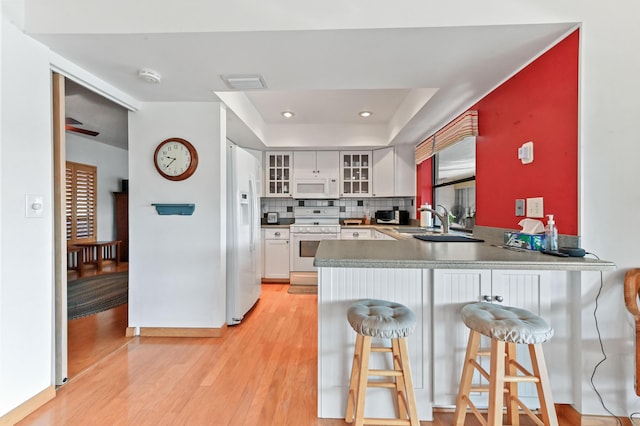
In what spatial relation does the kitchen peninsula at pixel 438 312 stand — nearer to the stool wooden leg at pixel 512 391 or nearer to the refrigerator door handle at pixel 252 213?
the stool wooden leg at pixel 512 391

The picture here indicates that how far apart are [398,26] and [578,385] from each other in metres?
2.08

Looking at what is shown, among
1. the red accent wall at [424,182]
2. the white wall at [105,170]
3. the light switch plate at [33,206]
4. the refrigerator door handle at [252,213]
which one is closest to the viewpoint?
the light switch plate at [33,206]

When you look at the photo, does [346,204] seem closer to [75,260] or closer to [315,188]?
[315,188]

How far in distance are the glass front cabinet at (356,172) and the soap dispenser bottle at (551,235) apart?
3.04m

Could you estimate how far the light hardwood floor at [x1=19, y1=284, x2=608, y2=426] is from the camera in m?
1.59

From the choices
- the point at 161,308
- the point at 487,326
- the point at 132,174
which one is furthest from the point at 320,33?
the point at 161,308

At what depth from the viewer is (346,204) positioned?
4.89 meters

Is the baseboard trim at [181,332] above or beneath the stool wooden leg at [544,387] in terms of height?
beneath

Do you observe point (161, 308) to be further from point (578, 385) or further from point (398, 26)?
point (578, 385)

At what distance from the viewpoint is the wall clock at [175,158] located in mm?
2604

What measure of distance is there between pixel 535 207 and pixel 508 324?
0.97m

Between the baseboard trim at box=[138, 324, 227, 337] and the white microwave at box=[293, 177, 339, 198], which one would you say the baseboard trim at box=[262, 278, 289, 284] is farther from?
the baseboard trim at box=[138, 324, 227, 337]

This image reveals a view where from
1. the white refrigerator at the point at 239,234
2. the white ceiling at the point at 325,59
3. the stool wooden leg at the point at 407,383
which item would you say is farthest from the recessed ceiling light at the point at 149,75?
the stool wooden leg at the point at 407,383

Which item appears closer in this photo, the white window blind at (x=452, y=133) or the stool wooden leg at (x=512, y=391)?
the stool wooden leg at (x=512, y=391)
